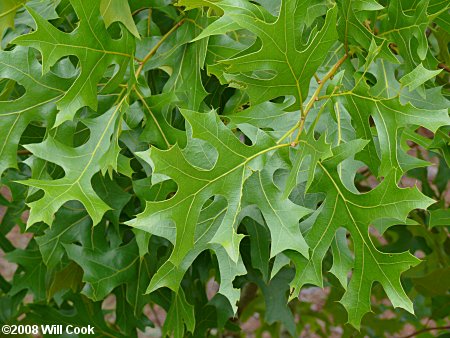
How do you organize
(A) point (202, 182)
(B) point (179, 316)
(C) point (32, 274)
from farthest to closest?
1. (C) point (32, 274)
2. (B) point (179, 316)
3. (A) point (202, 182)

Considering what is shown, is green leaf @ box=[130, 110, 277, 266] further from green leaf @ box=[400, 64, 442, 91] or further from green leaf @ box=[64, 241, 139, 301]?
green leaf @ box=[64, 241, 139, 301]

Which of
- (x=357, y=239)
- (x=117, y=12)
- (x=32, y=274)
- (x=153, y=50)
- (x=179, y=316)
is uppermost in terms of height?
(x=117, y=12)

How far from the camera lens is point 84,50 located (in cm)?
116

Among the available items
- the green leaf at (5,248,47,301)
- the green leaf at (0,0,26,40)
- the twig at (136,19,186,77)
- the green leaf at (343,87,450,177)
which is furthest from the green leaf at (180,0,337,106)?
the green leaf at (5,248,47,301)

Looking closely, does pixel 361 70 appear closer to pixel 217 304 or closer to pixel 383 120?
pixel 383 120

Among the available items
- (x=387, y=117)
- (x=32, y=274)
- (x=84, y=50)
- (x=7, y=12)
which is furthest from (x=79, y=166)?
(x=32, y=274)

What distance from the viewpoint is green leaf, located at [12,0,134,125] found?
111 centimetres

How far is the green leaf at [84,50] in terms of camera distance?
3.66 feet

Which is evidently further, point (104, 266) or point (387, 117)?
point (104, 266)

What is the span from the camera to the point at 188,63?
1.29 m

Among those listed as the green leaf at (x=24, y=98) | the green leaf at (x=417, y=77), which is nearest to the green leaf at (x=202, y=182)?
the green leaf at (x=417, y=77)

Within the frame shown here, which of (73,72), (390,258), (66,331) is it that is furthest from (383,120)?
(66,331)

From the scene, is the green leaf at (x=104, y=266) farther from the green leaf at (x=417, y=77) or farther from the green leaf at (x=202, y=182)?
the green leaf at (x=417, y=77)

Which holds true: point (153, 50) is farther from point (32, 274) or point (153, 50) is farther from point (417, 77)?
point (32, 274)
